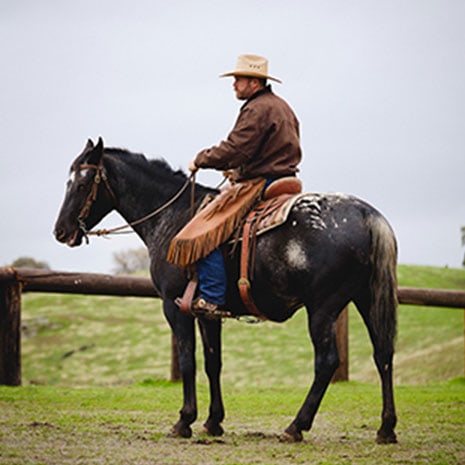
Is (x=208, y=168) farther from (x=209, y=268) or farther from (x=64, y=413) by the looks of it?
(x=64, y=413)

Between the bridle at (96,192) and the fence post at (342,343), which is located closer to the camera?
the bridle at (96,192)

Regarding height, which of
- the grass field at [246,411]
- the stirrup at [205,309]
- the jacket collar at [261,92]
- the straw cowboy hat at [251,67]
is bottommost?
the grass field at [246,411]

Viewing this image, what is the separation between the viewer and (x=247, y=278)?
6531 millimetres

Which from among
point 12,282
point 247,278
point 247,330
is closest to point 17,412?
point 12,282

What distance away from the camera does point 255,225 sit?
6531 mm

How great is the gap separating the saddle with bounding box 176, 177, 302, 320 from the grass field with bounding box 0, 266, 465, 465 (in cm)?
115

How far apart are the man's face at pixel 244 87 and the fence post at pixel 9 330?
14.4ft

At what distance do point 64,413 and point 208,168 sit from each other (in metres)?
3.00

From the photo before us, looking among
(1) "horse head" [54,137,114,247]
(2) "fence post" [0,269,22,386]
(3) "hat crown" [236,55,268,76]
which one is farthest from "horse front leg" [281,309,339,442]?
(2) "fence post" [0,269,22,386]

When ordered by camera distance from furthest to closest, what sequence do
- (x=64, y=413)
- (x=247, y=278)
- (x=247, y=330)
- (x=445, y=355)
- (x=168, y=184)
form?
(x=247, y=330), (x=445, y=355), (x=64, y=413), (x=168, y=184), (x=247, y=278)

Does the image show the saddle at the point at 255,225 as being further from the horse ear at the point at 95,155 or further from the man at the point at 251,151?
the horse ear at the point at 95,155

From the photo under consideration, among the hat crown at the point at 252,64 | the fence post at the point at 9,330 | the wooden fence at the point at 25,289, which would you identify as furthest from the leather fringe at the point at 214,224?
the fence post at the point at 9,330

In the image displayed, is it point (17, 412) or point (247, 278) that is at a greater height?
point (247, 278)

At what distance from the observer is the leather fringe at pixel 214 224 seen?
21.7 ft
